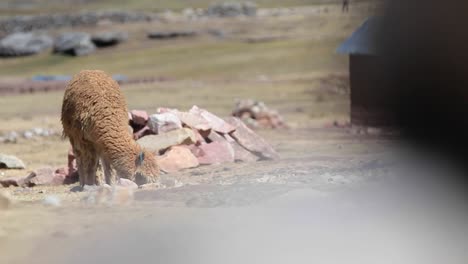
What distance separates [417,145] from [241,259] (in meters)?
3.38

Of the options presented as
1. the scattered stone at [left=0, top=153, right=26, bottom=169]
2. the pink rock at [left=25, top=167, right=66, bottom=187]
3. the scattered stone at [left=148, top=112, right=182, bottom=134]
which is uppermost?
the scattered stone at [left=148, top=112, right=182, bottom=134]

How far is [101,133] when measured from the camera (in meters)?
9.38

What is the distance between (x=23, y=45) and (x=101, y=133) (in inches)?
1350

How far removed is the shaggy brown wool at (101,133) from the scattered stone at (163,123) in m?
2.12

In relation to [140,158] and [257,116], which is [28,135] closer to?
[257,116]

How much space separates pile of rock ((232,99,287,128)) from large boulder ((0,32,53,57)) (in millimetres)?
23915

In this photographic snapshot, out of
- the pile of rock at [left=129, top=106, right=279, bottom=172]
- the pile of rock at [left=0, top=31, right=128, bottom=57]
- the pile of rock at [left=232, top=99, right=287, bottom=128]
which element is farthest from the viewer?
the pile of rock at [left=0, top=31, right=128, bottom=57]

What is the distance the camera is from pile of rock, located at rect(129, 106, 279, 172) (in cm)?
1169

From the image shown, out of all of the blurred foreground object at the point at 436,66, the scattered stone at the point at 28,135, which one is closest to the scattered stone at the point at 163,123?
the blurred foreground object at the point at 436,66

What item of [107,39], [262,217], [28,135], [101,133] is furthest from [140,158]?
[107,39]

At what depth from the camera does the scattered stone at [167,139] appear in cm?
1180

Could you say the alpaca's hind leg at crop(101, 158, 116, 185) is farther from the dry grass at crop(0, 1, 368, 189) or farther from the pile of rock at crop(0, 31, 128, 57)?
the pile of rock at crop(0, 31, 128, 57)

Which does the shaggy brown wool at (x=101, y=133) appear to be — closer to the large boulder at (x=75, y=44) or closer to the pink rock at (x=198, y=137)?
the pink rock at (x=198, y=137)

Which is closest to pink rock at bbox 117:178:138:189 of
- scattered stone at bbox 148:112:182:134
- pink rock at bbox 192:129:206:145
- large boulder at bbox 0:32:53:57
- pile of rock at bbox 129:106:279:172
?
pile of rock at bbox 129:106:279:172
